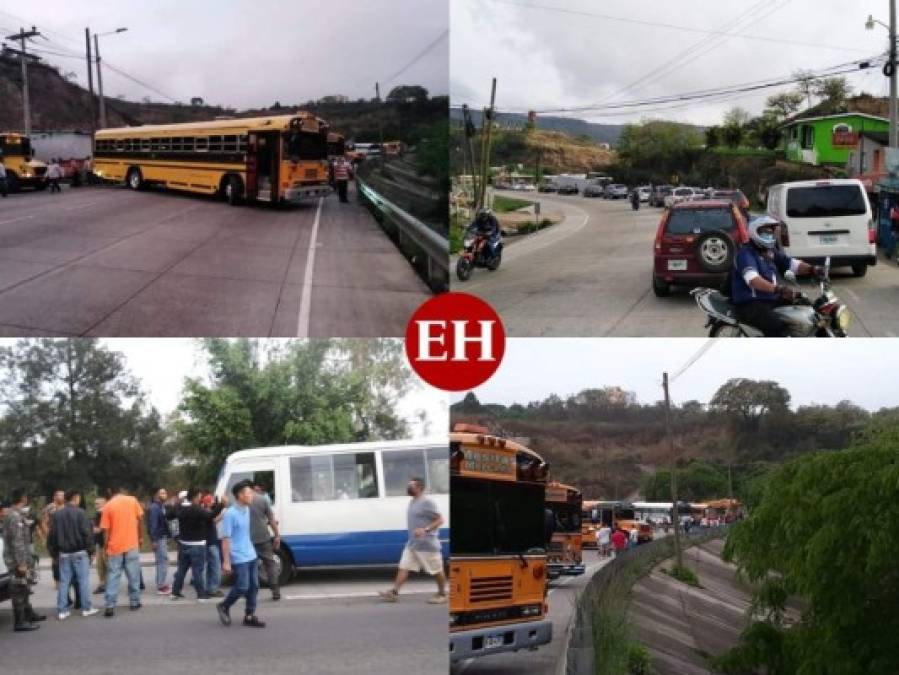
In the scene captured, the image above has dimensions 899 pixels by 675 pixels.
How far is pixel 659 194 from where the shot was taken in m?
5.22

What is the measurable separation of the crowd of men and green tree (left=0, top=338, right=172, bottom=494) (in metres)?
0.14

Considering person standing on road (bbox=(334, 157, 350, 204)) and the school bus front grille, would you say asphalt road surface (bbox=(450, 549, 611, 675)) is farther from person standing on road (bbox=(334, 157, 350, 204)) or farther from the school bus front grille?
person standing on road (bbox=(334, 157, 350, 204))

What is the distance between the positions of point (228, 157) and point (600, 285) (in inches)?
82.8

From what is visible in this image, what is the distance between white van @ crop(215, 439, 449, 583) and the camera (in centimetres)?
344

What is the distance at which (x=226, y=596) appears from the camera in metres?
3.63

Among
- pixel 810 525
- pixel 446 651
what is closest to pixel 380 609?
pixel 446 651

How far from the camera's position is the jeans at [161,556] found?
141 inches

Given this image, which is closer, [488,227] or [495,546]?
[495,546]

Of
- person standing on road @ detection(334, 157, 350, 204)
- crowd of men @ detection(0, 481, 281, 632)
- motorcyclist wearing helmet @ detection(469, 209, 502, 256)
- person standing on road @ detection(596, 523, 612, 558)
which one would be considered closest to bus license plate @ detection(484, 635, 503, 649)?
crowd of men @ detection(0, 481, 281, 632)

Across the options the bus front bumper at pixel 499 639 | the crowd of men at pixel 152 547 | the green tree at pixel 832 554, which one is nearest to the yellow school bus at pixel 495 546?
A: the bus front bumper at pixel 499 639

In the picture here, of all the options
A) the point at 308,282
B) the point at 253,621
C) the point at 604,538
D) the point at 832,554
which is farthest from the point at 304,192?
the point at 832,554

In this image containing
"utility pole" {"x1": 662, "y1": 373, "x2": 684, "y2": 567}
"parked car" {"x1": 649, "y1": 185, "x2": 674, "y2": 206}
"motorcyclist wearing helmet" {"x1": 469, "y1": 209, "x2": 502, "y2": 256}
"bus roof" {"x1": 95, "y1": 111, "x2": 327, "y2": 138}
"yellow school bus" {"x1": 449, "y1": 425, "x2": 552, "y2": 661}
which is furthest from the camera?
"utility pole" {"x1": 662, "y1": 373, "x2": 684, "y2": 567}

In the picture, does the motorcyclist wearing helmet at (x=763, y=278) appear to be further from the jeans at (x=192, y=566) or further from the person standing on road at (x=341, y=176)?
the jeans at (x=192, y=566)

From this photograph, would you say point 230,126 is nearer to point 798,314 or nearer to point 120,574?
point 120,574
